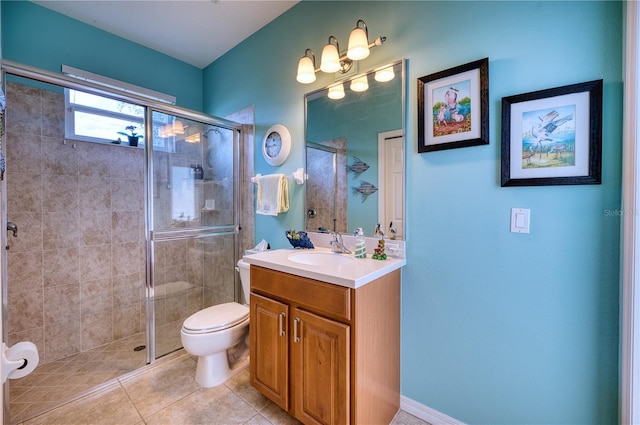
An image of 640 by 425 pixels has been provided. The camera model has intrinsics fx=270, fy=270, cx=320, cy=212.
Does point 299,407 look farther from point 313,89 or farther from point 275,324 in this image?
point 313,89

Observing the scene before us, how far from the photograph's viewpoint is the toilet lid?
1.73 meters

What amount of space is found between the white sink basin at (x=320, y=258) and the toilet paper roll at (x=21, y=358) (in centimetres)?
117

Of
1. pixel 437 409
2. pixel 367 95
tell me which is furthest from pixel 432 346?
pixel 367 95

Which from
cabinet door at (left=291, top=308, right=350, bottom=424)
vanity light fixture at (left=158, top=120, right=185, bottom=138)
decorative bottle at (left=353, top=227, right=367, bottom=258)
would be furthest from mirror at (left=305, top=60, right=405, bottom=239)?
vanity light fixture at (left=158, top=120, right=185, bottom=138)

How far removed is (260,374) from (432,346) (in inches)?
38.6

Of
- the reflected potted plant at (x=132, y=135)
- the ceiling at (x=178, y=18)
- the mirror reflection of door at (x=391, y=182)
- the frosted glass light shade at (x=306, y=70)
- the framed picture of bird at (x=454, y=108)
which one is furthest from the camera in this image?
the reflected potted plant at (x=132, y=135)

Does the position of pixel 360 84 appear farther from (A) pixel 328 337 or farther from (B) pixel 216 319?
(B) pixel 216 319

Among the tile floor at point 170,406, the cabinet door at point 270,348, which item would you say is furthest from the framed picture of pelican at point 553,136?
the tile floor at point 170,406

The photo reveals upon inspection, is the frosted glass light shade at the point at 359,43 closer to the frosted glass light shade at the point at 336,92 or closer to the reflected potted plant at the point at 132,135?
the frosted glass light shade at the point at 336,92

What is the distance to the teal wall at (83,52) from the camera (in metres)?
1.93

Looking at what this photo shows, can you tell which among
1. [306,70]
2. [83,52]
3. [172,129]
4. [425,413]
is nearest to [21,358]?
[172,129]

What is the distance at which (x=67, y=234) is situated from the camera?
2.16 meters

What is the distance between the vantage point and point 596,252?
1.07 metres

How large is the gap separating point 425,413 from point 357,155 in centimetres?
153
